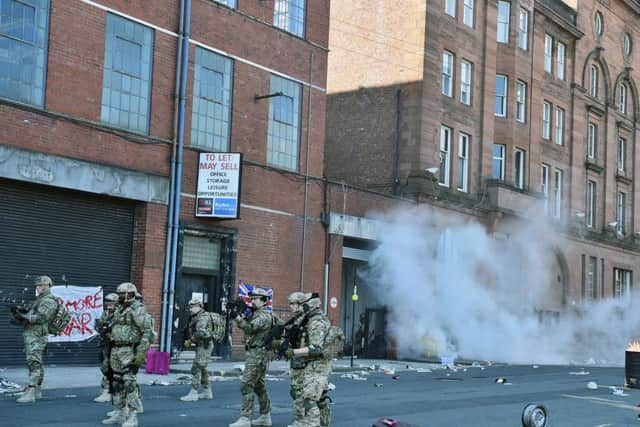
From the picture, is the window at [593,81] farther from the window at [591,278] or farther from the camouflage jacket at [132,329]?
the camouflage jacket at [132,329]

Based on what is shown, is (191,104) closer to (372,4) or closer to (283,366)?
(283,366)

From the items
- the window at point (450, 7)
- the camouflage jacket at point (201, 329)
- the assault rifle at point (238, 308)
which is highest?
the window at point (450, 7)

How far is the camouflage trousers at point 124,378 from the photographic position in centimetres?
1169

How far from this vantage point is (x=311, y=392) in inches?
428

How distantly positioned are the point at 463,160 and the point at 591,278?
1316 centimetres

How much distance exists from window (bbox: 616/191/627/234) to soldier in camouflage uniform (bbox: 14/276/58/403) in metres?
39.6

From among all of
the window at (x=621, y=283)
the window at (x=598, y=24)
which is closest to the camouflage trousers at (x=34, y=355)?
the window at (x=621, y=283)

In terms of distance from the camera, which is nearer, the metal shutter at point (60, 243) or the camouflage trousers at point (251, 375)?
the camouflage trousers at point (251, 375)

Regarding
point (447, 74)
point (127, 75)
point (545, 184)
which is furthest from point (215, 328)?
point (545, 184)

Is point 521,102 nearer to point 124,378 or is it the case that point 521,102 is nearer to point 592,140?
point 592,140

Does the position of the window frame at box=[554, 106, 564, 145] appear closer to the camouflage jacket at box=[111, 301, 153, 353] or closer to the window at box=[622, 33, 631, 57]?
the window at box=[622, 33, 631, 57]

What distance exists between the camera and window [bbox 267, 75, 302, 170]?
26.6 metres

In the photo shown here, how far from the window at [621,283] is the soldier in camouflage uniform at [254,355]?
126 ft

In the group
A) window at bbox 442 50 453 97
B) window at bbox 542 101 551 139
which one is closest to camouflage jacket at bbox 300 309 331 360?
window at bbox 442 50 453 97
